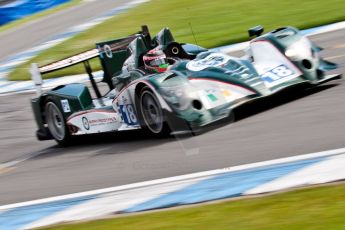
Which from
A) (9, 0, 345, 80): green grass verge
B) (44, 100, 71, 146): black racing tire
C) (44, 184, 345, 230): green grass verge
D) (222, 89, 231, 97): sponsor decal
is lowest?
(9, 0, 345, 80): green grass verge

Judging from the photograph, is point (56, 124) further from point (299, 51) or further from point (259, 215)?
point (259, 215)

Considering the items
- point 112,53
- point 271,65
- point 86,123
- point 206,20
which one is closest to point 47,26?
point 206,20

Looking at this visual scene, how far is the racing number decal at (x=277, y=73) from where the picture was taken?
8.57 m

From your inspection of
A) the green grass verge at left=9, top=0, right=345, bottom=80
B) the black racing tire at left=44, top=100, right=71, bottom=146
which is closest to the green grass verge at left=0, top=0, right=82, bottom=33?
the green grass verge at left=9, top=0, right=345, bottom=80

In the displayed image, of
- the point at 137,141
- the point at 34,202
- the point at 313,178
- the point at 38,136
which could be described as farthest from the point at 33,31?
the point at 313,178

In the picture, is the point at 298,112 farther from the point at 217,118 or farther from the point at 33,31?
the point at 33,31

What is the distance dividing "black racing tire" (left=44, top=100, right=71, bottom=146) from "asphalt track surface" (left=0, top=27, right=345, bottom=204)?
15 cm

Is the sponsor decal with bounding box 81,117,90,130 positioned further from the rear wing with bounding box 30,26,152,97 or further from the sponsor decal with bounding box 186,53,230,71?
the sponsor decal with bounding box 186,53,230,71

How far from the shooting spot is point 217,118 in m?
8.16

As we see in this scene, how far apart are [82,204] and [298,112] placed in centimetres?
273

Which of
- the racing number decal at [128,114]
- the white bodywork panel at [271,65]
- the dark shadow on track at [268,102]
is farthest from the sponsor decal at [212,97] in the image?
the racing number decal at [128,114]

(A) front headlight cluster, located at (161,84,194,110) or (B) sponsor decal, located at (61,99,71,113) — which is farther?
(B) sponsor decal, located at (61,99,71,113)

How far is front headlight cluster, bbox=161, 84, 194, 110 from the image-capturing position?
8.05 meters

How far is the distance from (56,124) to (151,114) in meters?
2.05
